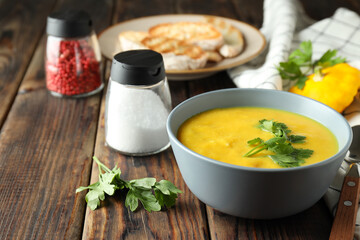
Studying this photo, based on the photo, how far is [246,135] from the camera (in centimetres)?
130

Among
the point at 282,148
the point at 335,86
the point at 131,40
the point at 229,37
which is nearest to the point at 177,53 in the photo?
A: the point at 131,40

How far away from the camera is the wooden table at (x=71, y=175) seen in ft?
3.90

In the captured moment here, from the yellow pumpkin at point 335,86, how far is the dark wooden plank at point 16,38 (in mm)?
1145

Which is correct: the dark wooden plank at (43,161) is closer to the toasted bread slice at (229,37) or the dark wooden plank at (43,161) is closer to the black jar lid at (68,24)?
the black jar lid at (68,24)

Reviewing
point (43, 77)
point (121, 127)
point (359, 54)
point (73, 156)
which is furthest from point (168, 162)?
point (359, 54)

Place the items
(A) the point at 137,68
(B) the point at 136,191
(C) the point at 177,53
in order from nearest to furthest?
(B) the point at 136,191, (A) the point at 137,68, (C) the point at 177,53

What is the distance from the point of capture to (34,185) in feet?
4.50

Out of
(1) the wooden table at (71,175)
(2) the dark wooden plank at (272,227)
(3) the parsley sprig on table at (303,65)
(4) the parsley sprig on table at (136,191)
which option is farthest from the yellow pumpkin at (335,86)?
(4) the parsley sprig on table at (136,191)

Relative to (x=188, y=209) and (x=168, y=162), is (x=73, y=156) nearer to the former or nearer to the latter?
(x=168, y=162)

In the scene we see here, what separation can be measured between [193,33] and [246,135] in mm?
999

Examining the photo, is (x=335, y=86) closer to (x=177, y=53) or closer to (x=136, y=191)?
(x=177, y=53)

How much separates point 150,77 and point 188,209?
0.42 meters

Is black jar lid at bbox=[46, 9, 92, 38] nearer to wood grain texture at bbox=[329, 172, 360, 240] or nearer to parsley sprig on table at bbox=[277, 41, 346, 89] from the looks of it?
parsley sprig on table at bbox=[277, 41, 346, 89]

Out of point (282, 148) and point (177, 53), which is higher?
point (282, 148)
